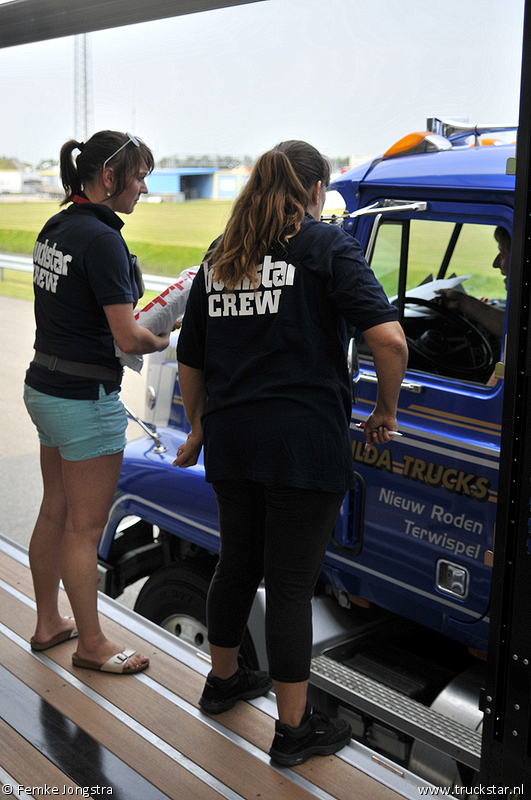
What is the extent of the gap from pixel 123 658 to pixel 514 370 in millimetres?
1767

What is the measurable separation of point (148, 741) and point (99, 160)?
181 cm

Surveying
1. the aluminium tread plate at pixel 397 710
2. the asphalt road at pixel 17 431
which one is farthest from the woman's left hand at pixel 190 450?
the asphalt road at pixel 17 431

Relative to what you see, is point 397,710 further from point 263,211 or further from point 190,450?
point 263,211

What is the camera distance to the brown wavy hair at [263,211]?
190 cm

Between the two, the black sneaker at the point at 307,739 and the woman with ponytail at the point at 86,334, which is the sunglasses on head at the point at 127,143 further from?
the black sneaker at the point at 307,739

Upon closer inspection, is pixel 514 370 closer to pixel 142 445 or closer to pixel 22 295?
pixel 142 445

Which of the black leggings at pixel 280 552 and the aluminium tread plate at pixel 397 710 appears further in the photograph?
the aluminium tread plate at pixel 397 710

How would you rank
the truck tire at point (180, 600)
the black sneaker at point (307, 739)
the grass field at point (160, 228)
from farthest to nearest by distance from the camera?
the grass field at point (160, 228)
the truck tire at point (180, 600)
the black sneaker at point (307, 739)

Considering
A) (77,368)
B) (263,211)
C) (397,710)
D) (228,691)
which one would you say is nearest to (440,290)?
(263,211)

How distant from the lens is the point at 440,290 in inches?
110

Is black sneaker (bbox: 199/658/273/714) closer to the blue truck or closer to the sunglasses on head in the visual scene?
the blue truck

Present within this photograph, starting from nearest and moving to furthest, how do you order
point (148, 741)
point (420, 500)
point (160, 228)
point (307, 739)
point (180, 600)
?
point (307, 739) < point (148, 741) < point (420, 500) < point (180, 600) < point (160, 228)

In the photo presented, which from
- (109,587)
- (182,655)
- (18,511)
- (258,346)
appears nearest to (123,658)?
(182,655)

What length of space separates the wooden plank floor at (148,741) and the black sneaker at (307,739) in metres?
0.03
